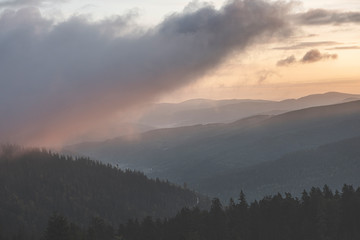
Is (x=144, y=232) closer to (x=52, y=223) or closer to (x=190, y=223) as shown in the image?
(x=190, y=223)

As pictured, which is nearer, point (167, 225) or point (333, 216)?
point (333, 216)

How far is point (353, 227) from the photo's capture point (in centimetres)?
13862

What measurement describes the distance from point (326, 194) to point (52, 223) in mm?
106811

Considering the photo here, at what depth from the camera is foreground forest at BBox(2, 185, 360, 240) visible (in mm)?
139750

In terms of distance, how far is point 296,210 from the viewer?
147750 millimetres

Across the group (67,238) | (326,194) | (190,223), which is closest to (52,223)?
(67,238)

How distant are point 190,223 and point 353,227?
148ft

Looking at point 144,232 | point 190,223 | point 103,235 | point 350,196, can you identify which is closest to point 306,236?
point 350,196

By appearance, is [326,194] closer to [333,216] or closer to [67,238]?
[333,216]

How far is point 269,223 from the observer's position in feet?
476

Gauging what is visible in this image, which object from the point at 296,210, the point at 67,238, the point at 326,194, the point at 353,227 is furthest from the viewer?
the point at 326,194

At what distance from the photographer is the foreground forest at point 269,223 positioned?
140 meters

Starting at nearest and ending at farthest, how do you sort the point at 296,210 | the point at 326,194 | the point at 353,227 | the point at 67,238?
the point at 67,238 < the point at 353,227 < the point at 296,210 < the point at 326,194

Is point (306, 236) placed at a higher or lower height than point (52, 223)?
lower
